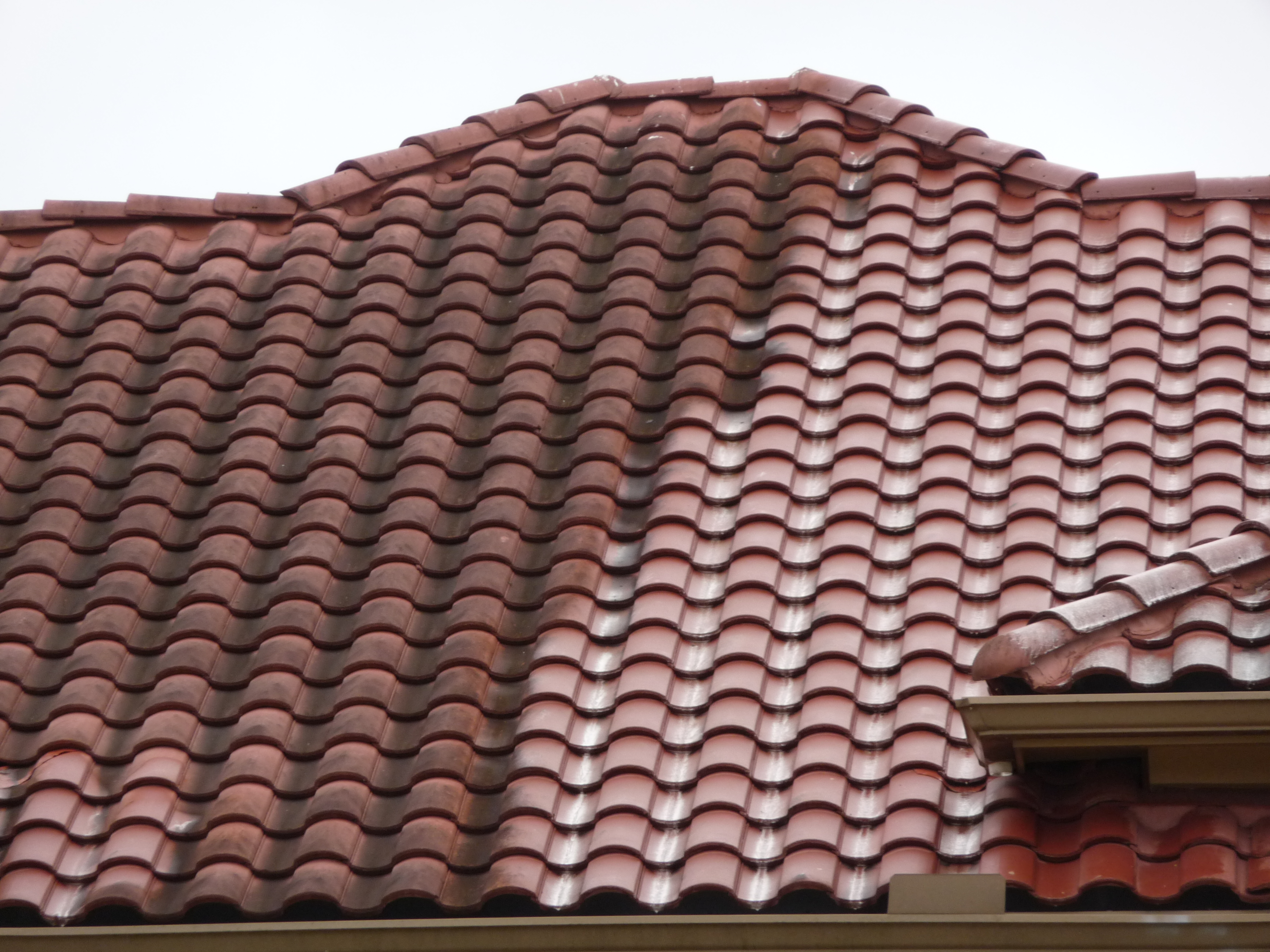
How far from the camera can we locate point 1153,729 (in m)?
4.98

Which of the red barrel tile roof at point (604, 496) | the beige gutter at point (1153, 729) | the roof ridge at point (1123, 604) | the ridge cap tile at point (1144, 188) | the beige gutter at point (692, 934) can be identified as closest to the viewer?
the beige gutter at point (692, 934)

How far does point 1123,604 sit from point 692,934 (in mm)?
1510

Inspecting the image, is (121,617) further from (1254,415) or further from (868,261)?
(1254,415)

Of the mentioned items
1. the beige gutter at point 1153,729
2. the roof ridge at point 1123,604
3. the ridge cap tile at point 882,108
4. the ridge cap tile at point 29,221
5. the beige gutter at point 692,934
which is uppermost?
the ridge cap tile at point 882,108

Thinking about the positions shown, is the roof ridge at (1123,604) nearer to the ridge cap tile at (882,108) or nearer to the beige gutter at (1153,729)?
the beige gutter at (1153,729)

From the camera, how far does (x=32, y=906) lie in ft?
19.0

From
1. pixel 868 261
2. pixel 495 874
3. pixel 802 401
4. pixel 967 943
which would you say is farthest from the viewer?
pixel 868 261

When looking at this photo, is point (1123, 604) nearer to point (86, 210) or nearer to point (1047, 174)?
point (1047, 174)

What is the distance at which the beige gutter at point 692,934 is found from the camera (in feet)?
15.7

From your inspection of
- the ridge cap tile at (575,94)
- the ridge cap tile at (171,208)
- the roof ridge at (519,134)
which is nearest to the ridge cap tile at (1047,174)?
the roof ridge at (519,134)

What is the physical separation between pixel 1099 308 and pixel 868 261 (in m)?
0.94

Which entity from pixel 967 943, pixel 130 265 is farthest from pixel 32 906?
pixel 130 265

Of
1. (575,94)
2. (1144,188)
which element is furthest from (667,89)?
(1144,188)

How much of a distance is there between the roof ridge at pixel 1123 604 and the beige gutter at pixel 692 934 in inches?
26.2
